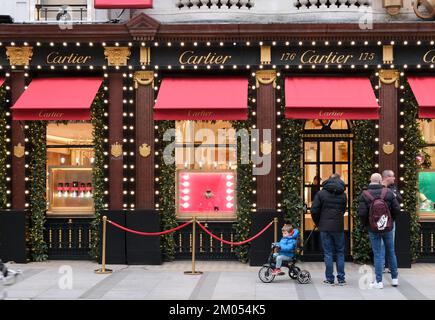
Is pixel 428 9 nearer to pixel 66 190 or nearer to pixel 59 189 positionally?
pixel 66 190

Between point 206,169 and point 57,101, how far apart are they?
339cm

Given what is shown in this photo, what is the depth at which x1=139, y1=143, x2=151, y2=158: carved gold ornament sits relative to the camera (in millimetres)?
13961

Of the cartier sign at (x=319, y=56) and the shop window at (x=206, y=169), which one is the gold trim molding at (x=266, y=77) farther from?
the shop window at (x=206, y=169)

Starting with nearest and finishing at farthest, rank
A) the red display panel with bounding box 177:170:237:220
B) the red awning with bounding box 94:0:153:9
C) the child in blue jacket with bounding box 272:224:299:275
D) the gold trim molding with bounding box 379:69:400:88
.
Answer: the child in blue jacket with bounding box 272:224:299:275 < the red awning with bounding box 94:0:153:9 < the gold trim molding with bounding box 379:69:400:88 < the red display panel with bounding box 177:170:237:220

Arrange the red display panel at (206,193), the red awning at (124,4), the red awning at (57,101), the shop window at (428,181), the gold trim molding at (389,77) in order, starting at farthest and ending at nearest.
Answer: the red display panel at (206,193) < the shop window at (428,181) < the gold trim molding at (389,77) < the red awning at (124,4) < the red awning at (57,101)

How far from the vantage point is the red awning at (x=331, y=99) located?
1334cm

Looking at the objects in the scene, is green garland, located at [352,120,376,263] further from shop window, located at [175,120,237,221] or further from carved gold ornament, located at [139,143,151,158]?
carved gold ornament, located at [139,143,151,158]

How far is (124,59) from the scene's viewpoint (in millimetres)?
Result: 14023

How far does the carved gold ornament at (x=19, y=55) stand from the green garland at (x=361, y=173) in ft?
23.0

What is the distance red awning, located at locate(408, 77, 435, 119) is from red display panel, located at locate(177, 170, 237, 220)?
13.3 ft

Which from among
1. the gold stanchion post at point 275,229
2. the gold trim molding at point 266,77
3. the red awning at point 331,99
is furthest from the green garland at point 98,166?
the red awning at point 331,99

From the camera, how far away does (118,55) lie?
14031mm

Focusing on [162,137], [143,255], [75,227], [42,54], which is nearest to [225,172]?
[162,137]

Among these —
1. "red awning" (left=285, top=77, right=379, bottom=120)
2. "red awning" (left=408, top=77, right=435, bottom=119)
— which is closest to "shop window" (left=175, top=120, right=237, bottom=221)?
"red awning" (left=285, top=77, right=379, bottom=120)
